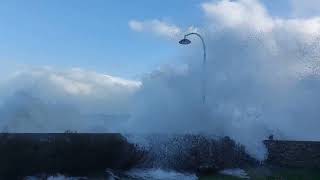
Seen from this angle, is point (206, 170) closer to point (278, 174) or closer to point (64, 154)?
point (278, 174)

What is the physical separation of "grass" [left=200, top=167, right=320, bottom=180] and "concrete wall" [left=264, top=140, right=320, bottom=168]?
3.27 feet

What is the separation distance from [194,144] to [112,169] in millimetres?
4842

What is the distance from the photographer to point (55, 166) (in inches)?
714

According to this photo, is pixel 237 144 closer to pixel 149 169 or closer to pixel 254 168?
pixel 254 168

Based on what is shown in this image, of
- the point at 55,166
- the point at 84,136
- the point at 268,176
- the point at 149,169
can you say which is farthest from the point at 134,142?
the point at 268,176

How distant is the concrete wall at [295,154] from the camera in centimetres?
2362

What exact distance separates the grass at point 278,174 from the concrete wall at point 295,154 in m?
1.00

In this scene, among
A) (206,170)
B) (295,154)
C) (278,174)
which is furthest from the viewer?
(295,154)

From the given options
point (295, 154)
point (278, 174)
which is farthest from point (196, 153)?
point (295, 154)

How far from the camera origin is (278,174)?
68.9 feet

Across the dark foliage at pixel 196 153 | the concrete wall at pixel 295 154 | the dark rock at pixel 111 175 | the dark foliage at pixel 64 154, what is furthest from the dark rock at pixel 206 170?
the dark rock at pixel 111 175

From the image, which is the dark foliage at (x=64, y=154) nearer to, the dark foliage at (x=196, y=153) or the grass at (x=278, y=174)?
the dark foliage at (x=196, y=153)

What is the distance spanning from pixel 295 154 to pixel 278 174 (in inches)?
133

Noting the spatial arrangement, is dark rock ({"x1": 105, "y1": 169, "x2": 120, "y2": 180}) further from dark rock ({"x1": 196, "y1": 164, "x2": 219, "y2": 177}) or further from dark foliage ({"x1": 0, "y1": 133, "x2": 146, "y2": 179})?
dark rock ({"x1": 196, "y1": 164, "x2": 219, "y2": 177})
